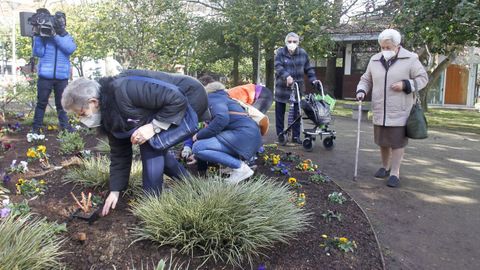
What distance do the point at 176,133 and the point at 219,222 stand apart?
844 millimetres

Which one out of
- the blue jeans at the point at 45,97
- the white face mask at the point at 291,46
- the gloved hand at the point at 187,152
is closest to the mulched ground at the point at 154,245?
the gloved hand at the point at 187,152

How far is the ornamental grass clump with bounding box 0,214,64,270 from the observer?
2.55m

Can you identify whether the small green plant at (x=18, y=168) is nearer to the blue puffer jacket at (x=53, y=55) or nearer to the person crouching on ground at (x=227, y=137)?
the person crouching on ground at (x=227, y=137)

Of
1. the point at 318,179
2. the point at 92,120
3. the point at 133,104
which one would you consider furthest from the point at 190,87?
the point at 318,179

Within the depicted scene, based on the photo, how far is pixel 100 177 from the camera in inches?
169

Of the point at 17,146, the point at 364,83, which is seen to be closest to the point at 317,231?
the point at 364,83

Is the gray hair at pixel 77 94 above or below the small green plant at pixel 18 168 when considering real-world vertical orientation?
above

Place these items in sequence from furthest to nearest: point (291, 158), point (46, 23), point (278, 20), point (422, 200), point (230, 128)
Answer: point (278, 20) < point (46, 23) < point (291, 158) < point (422, 200) < point (230, 128)

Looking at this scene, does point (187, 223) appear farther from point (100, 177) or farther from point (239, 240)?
point (100, 177)

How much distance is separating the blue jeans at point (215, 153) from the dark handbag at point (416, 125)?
2.10 m

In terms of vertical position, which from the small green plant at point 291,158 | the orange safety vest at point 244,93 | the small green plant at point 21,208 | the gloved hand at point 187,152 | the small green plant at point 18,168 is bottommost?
the small green plant at point 21,208

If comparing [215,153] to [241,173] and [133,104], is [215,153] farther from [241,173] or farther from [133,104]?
[133,104]

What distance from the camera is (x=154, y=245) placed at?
10.2 ft

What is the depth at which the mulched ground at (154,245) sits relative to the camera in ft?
9.84
